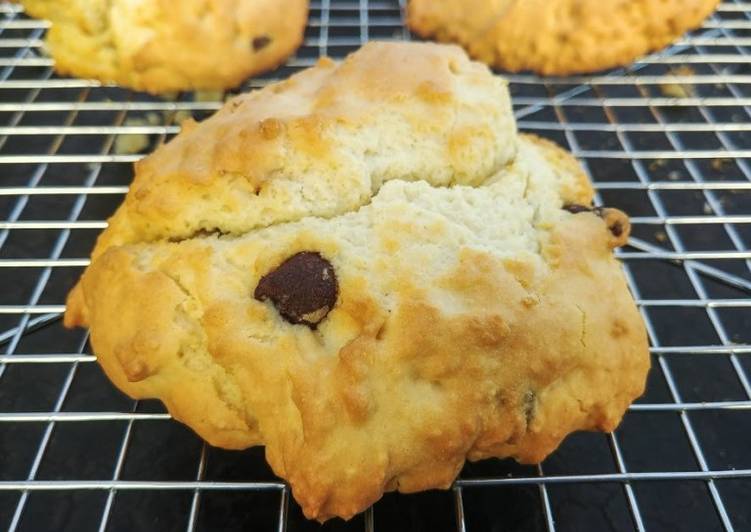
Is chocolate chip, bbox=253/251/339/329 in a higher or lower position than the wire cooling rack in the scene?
higher

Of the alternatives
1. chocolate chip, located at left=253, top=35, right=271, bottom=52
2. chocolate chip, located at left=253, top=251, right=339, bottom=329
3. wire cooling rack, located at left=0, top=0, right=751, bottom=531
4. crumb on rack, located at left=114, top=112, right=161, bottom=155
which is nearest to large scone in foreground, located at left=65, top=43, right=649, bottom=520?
chocolate chip, located at left=253, top=251, right=339, bottom=329

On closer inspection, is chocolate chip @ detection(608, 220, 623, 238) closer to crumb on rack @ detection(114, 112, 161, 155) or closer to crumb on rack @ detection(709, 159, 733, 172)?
crumb on rack @ detection(709, 159, 733, 172)

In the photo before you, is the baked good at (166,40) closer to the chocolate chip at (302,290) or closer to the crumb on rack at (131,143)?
the crumb on rack at (131,143)

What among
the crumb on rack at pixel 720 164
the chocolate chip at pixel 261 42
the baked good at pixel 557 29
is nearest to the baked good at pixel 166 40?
the chocolate chip at pixel 261 42

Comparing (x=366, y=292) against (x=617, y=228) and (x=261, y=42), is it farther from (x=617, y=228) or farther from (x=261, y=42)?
(x=261, y=42)

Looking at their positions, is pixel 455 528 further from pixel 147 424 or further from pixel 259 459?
pixel 147 424

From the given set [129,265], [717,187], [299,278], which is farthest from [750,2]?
[129,265]
